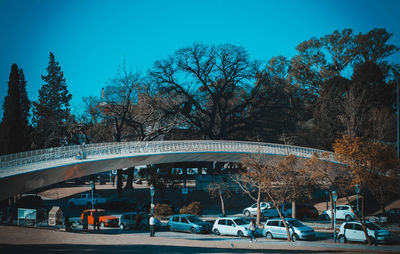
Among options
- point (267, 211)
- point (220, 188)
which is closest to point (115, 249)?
Answer: point (267, 211)

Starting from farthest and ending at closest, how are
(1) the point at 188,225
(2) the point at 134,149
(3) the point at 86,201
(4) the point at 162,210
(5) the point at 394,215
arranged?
(3) the point at 86,201, (2) the point at 134,149, (4) the point at 162,210, (5) the point at 394,215, (1) the point at 188,225

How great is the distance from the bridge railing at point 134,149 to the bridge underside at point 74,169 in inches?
23.9

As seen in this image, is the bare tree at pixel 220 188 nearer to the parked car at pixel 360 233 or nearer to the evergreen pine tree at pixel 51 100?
the parked car at pixel 360 233

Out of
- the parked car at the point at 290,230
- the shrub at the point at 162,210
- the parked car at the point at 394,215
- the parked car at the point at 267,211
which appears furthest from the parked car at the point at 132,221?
the parked car at the point at 394,215

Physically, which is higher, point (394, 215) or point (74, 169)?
point (74, 169)

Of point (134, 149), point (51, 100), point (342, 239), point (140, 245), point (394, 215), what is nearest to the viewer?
point (140, 245)

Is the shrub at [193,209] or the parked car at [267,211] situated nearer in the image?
the shrub at [193,209]

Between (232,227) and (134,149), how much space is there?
1597cm

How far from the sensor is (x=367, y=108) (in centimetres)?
5553

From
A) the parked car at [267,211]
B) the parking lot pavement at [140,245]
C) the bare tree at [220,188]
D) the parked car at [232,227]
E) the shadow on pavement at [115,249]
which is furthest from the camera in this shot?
the bare tree at [220,188]

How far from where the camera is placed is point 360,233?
2333 cm

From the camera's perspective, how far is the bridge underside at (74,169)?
30.6 meters

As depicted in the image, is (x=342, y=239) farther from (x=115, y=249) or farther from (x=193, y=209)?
(x=193, y=209)

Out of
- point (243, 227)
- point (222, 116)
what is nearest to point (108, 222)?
point (243, 227)
